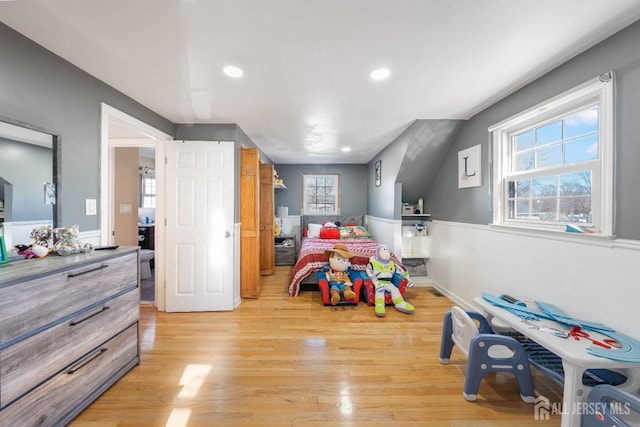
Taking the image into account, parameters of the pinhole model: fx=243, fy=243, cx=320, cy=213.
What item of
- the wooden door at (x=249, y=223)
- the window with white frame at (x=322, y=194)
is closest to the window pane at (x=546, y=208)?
the wooden door at (x=249, y=223)

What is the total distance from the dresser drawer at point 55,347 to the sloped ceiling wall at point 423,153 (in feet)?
11.2

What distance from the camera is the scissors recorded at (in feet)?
4.17

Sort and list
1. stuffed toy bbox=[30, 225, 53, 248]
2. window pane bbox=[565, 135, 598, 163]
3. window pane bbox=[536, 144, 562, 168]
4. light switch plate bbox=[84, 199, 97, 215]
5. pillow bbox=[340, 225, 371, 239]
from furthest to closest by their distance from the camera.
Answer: pillow bbox=[340, 225, 371, 239], window pane bbox=[536, 144, 562, 168], light switch plate bbox=[84, 199, 97, 215], window pane bbox=[565, 135, 598, 163], stuffed toy bbox=[30, 225, 53, 248]

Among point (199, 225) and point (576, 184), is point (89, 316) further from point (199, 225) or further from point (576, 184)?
point (576, 184)

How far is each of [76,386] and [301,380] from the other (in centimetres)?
133

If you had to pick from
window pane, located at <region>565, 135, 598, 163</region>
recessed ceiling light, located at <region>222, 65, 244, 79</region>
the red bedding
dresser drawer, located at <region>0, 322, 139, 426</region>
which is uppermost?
recessed ceiling light, located at <region>222, 65, 244, 79</region>

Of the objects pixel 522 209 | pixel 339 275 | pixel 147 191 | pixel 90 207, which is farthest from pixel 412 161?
pixel 147 191

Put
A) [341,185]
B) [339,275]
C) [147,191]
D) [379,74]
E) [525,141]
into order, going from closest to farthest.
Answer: [379,74] → [525,141] → [339,275] → [147,191] → [341,185]

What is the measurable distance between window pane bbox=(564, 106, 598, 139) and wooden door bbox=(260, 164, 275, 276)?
3823mm

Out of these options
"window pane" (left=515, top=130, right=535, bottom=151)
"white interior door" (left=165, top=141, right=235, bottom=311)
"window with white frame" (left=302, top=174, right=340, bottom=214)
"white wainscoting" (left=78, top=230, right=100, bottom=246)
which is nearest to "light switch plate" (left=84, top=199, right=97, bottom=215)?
"white wainscoting" (left=78, top=230, right=100, bottom=246)

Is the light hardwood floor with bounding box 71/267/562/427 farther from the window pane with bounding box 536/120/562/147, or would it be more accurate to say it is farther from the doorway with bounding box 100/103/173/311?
the window pane with bounding box 536/120/562/147

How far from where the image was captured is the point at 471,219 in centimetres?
287

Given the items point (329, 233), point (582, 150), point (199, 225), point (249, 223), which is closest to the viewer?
point (582, 150)

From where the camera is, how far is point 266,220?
4.52 m
